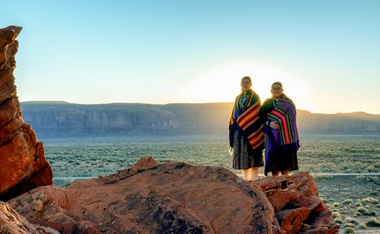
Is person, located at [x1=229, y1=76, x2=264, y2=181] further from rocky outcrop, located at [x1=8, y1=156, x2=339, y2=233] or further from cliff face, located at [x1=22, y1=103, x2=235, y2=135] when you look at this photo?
cliff face, located at [x1=22, y1=103, x2=235, y2=135]

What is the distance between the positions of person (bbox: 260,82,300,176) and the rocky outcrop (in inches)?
81.2

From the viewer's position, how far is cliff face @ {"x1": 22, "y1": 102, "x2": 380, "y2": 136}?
12025 cm

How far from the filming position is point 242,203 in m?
3.93

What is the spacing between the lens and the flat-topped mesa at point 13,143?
5.21 meters

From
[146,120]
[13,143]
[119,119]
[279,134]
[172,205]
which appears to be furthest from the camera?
[146,120]

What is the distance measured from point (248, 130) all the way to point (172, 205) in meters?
3.77

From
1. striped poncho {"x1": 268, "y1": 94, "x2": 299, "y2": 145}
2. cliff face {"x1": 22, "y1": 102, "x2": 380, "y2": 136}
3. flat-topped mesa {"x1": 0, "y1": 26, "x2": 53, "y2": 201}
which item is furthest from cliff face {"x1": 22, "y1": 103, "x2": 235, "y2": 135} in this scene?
flat-topped mesa {"x1": 0, "y1": 26, "x2": 53, "y2": 201}

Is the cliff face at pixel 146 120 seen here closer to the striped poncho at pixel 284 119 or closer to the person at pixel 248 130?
the person at pixel 248 130

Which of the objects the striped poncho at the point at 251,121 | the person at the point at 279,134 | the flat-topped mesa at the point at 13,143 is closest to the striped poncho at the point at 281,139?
the person at the point at 279,134

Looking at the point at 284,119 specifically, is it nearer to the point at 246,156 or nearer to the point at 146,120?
the point at 246,156

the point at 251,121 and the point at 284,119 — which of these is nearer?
the point at 284,119

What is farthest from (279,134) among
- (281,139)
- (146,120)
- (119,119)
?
(119,119)

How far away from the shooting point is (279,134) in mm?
7129

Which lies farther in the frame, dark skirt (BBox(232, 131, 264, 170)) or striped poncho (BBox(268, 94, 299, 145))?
dark skirt (BBox(232, 131, 264, 170))
